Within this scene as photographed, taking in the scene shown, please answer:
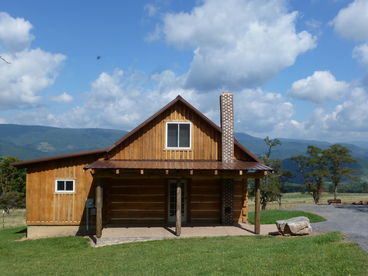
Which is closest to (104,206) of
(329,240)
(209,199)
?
(209,199)

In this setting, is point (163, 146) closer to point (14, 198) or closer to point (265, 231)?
point (265, 231)

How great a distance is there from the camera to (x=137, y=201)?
1859cm

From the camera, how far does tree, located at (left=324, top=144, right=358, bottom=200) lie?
5491 centimetres

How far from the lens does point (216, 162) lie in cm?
1781

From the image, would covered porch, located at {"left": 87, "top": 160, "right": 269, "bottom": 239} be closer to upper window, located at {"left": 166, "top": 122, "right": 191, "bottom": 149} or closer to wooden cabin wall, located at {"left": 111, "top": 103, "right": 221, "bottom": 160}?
wooden cabin wall, located at {"left": 111, "top": 103, "right": 221, "bottom": 160}

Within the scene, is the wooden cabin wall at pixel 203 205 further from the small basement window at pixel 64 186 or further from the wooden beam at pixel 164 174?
the small basement window at pixel 64 186

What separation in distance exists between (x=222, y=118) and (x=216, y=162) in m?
2.33

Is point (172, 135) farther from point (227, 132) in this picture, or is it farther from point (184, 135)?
point (227, 132)

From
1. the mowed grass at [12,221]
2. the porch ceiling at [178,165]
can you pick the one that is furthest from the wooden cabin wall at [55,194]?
the mowed grass at [12,221]

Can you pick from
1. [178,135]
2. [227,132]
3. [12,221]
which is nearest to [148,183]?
[178,135]

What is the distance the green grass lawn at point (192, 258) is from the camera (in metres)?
9.01

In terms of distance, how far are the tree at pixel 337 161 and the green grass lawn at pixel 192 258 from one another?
151 feet

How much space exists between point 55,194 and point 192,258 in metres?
9.97

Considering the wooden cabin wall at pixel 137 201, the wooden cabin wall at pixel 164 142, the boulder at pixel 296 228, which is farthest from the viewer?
the wooden cabin wall at pixel 137 201
